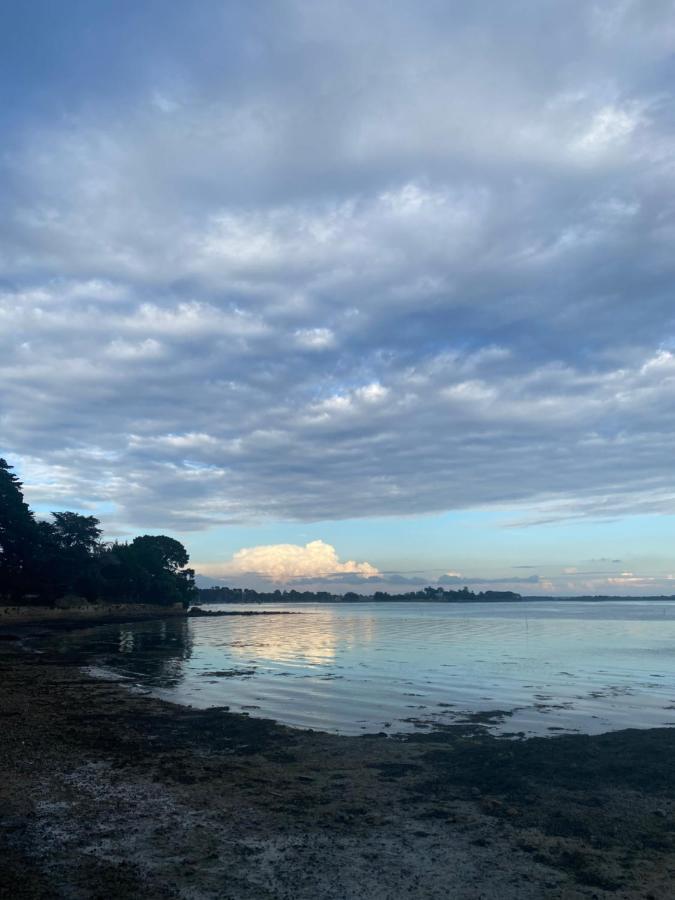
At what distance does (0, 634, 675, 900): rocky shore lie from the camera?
26.0ft

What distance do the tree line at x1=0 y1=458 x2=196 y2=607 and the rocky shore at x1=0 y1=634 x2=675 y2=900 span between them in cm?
7574

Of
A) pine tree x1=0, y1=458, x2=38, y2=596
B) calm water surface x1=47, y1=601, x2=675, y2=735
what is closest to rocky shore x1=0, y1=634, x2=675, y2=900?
calm water surface x1=47, y1=601, x2=675, y2=735

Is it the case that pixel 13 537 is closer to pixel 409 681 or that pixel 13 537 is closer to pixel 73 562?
pixel 73 562

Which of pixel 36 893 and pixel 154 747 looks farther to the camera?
pixel 154 747

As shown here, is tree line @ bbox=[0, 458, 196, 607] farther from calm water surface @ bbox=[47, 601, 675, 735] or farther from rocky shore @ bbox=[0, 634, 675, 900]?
rocky shore @ bbox=[0, 634, 675, 900]

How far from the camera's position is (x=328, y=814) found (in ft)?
34.4

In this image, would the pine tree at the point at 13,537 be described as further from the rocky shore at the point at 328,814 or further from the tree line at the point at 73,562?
the rocky shore at the point at 328,814

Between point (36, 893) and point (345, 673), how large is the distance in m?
25.3

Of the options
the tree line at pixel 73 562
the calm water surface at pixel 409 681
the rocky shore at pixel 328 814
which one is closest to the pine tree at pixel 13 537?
the tree line at pixel 73 562

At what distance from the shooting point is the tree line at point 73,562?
8550 cm

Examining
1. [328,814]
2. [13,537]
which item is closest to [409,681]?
[328,814]

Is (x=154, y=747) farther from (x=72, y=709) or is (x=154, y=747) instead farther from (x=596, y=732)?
(x=596, y=732)

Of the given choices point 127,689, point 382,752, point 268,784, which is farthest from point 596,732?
point 127,689

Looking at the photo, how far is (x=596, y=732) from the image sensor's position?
58.8 feet
